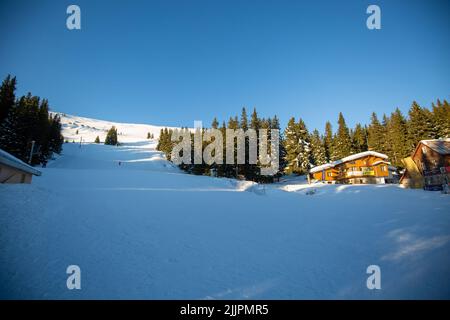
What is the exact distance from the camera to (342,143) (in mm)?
49812

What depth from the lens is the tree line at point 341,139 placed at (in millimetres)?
41625

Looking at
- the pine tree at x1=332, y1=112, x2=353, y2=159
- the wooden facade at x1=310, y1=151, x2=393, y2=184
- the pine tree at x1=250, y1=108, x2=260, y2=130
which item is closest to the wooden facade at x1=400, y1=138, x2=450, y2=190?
the wooden facade at x1=310, y1=151, x2=393, y2=184

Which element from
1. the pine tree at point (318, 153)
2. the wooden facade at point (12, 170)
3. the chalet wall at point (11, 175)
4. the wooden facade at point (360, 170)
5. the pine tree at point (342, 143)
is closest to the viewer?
the wooden facade at point (12, 170)

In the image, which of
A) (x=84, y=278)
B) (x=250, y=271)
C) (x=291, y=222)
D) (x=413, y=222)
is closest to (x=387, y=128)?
(x=413, y=222)

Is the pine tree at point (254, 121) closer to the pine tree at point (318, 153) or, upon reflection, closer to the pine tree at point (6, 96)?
the pine tree at point (318, 153)

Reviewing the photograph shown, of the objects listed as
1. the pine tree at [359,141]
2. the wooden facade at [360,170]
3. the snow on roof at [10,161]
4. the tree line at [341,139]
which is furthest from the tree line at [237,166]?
the snow on roof at [10,161]

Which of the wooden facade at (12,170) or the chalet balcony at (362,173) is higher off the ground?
the chalet balcony at (362,173)

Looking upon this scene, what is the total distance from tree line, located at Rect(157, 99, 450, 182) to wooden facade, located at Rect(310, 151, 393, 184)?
6.14 m

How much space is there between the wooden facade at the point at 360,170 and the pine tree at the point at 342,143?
29.2ft

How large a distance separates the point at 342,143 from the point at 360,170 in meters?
12.4

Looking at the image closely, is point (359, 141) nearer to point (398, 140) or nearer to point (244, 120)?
point (398, 140)

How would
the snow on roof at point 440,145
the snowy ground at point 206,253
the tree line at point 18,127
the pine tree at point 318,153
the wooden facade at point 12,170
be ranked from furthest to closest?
the pine tree at point 318,153 < the tree line at point 18,127 < the snow on roof at point 440,145 < the wooden facade at point 12,170 < the snowy ground at point 206,253

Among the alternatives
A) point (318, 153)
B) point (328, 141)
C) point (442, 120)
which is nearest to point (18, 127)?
point (318, 153)

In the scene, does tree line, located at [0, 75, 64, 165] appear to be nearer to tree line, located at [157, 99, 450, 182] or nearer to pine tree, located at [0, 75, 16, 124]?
pine tree, located at [0, 75, 16, 124]
